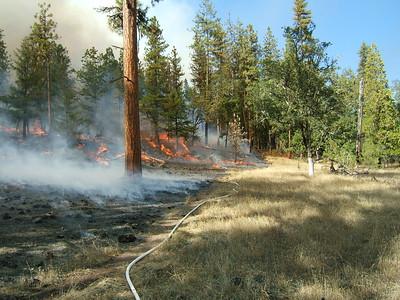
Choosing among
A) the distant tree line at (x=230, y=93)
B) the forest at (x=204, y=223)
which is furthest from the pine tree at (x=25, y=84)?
the forest at (x=204, y=223)

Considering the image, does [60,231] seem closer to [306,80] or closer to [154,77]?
[306,80]

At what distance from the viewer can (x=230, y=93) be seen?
5244 centimetres

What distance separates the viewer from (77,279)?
526 cm

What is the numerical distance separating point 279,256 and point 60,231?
4211 millimetres

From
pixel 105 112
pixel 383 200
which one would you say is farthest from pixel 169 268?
pixel 105 112

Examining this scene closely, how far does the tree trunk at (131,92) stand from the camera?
14.0 metres

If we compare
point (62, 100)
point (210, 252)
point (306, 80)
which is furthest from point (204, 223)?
point (62, 100)

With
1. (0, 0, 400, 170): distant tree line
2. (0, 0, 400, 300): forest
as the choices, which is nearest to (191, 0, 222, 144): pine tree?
(0, 0, 400, 170): distant tree line

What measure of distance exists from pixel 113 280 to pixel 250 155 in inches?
1903

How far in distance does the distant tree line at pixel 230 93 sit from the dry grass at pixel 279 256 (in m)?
10.5

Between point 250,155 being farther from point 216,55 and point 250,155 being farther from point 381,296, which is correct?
point 381,296

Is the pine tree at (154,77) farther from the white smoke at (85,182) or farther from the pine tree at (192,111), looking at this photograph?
the white smoke at (85,182)

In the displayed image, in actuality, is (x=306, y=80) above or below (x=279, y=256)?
above

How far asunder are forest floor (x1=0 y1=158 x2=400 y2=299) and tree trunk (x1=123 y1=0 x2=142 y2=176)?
370 centimetres
